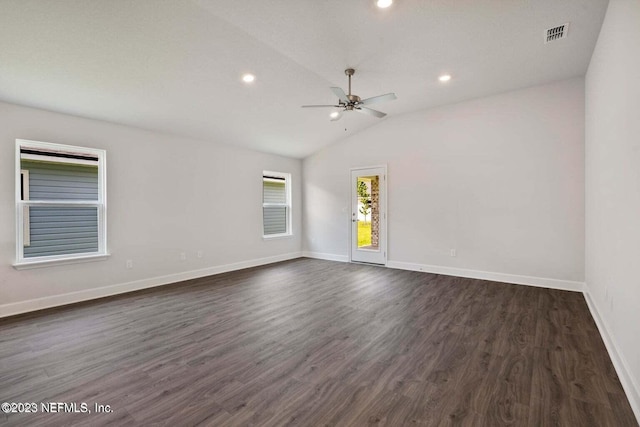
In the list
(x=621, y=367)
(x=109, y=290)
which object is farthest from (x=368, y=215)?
(x=109, y=290)

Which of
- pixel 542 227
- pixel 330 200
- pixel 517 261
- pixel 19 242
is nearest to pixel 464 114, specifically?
pixel 542 227

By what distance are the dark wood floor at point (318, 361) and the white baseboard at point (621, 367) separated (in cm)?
5

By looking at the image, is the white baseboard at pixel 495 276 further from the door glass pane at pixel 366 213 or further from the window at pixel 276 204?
the window at pixel 276 204

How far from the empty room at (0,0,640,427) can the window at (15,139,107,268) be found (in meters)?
0.03

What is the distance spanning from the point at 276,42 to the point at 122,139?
9.34ft

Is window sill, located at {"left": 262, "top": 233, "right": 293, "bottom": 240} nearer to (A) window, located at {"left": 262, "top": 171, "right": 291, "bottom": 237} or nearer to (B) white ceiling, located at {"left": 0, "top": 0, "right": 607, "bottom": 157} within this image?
(A) window, located at {"left": 262, "top": 171, "right": 291, "bottom": 237}

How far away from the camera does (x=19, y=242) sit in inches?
143

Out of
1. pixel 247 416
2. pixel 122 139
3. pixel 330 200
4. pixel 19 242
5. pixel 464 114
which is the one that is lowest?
pixel 247 416

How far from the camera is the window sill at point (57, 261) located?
3615mm

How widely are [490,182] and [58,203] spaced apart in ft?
21.1

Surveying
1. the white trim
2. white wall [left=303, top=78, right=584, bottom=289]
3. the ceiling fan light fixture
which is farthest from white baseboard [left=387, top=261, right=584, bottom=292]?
the white trim

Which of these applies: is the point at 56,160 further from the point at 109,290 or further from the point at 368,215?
the point at 368,215

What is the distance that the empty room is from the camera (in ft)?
6.75

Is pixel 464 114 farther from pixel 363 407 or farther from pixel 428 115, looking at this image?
pixel 363 407
